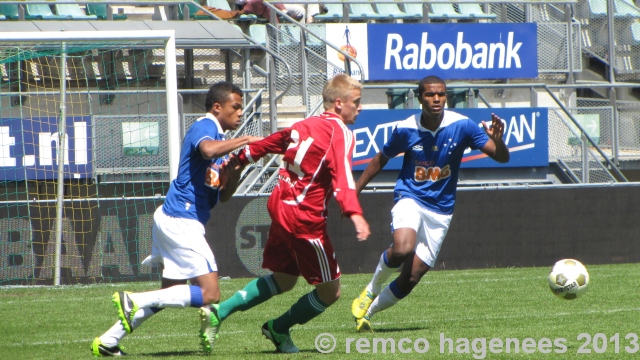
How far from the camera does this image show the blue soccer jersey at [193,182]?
618 centimetres

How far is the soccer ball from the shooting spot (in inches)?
292

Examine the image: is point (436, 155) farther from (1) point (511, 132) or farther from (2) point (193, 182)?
(1) point (511, 132)

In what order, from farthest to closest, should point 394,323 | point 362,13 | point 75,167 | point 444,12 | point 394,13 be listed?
1. point 444,12
2. point 394,13
3. point 362,13
4. point 75,167
5. point 394,323

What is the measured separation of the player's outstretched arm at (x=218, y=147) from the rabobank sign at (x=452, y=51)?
37.5 feet

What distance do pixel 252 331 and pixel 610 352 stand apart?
9.50ft

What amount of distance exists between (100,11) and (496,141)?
36.5 feet

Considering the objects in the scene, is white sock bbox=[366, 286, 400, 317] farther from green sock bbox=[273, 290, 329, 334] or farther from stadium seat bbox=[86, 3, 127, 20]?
stadium seat bbox=[86, 3, 127, 20]

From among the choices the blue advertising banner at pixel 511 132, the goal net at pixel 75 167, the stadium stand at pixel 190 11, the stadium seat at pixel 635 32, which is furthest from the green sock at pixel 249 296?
the stadium seat at pixel 635 32

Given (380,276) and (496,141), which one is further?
(380,276)

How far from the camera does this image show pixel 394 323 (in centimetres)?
801

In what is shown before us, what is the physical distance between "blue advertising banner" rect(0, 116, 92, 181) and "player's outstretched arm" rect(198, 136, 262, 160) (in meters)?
7.13

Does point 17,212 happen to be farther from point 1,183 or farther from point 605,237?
point 605,237

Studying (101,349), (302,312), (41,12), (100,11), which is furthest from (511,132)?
(101,349)

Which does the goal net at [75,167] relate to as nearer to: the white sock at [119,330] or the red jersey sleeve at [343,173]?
the red jersey sleeve at [343,173]
